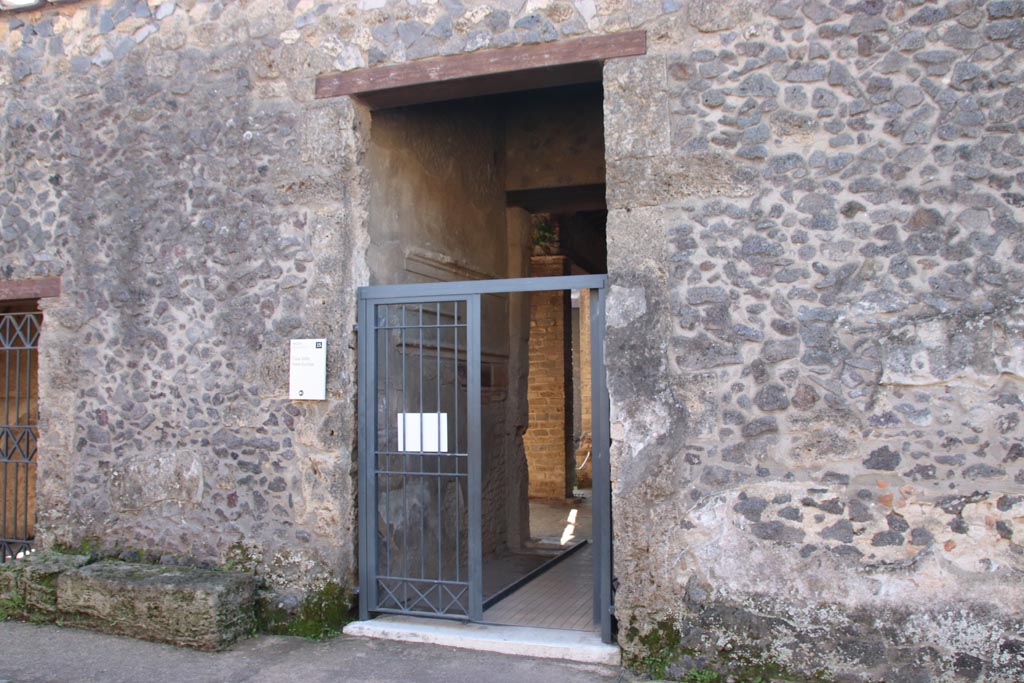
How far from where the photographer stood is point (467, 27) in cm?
478

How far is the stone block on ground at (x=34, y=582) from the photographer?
5.20 meters

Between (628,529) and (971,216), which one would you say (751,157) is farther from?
(628,529)

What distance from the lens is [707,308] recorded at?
4.28 m

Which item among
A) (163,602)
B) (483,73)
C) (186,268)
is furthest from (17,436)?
(483,73)

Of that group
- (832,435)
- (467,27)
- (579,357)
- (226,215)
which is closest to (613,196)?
(467,27)

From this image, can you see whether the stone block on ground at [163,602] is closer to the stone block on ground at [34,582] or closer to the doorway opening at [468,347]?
the stone block on ground at [34,582]

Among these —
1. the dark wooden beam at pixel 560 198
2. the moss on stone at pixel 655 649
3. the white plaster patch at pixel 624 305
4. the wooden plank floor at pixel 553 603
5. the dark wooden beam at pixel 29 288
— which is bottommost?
the wooden plank floor at pixel 553 603

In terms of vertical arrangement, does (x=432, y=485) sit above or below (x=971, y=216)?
below

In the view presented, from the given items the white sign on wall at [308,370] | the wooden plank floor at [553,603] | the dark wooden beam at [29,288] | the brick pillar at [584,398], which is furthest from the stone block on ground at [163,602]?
the brick pillar at [584,398]

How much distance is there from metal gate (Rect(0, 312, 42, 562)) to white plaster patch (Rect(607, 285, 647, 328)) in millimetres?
3945

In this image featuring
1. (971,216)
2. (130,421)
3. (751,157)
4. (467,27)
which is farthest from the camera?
(130,421)

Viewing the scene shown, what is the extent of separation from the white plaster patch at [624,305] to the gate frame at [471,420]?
17 centimetres

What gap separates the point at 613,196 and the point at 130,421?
3334 mm

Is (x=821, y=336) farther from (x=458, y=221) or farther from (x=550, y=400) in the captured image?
(x=550, y=400)
